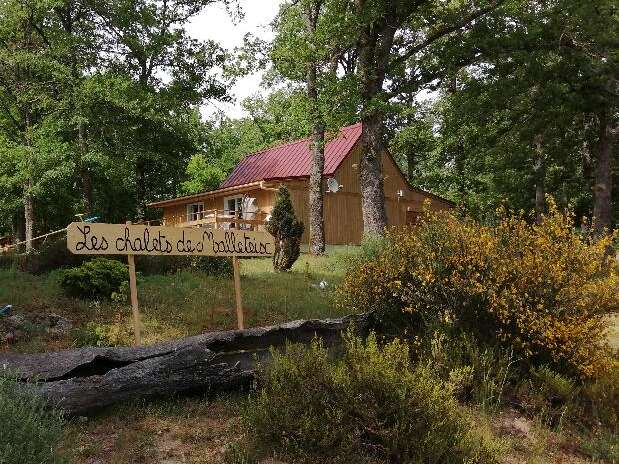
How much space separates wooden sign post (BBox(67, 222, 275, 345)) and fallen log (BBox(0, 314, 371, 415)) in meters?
0.93

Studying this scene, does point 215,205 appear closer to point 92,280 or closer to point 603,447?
point 92,280

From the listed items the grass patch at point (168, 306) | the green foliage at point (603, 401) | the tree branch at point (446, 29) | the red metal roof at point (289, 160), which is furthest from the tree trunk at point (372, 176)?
the red metal roof at point (289, 160)

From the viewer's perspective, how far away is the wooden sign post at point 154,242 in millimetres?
6414

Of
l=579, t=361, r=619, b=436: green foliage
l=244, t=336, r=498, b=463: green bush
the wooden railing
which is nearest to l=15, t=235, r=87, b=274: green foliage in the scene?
l=244, t=336, r=498, b=463: green bush

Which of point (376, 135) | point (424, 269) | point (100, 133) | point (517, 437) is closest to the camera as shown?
point (517, 437)

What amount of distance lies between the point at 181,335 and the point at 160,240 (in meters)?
1.69

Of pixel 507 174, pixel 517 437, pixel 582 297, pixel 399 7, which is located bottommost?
pixel 517 437

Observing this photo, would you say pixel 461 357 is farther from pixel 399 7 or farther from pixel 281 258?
pixel 399 7

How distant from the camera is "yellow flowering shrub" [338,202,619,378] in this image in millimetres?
7082

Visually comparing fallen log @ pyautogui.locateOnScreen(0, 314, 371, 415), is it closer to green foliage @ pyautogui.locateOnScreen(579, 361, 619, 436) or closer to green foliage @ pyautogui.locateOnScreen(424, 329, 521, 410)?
green foliage @ pyautogui.locateOnScreen(424, 329, 521, 410)

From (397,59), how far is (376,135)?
2.28m

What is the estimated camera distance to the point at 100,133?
24.0m

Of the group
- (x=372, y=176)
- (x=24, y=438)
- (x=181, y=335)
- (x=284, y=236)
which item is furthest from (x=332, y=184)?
(x=24, y=438)

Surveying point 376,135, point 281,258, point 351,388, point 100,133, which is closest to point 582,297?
point 351,388
